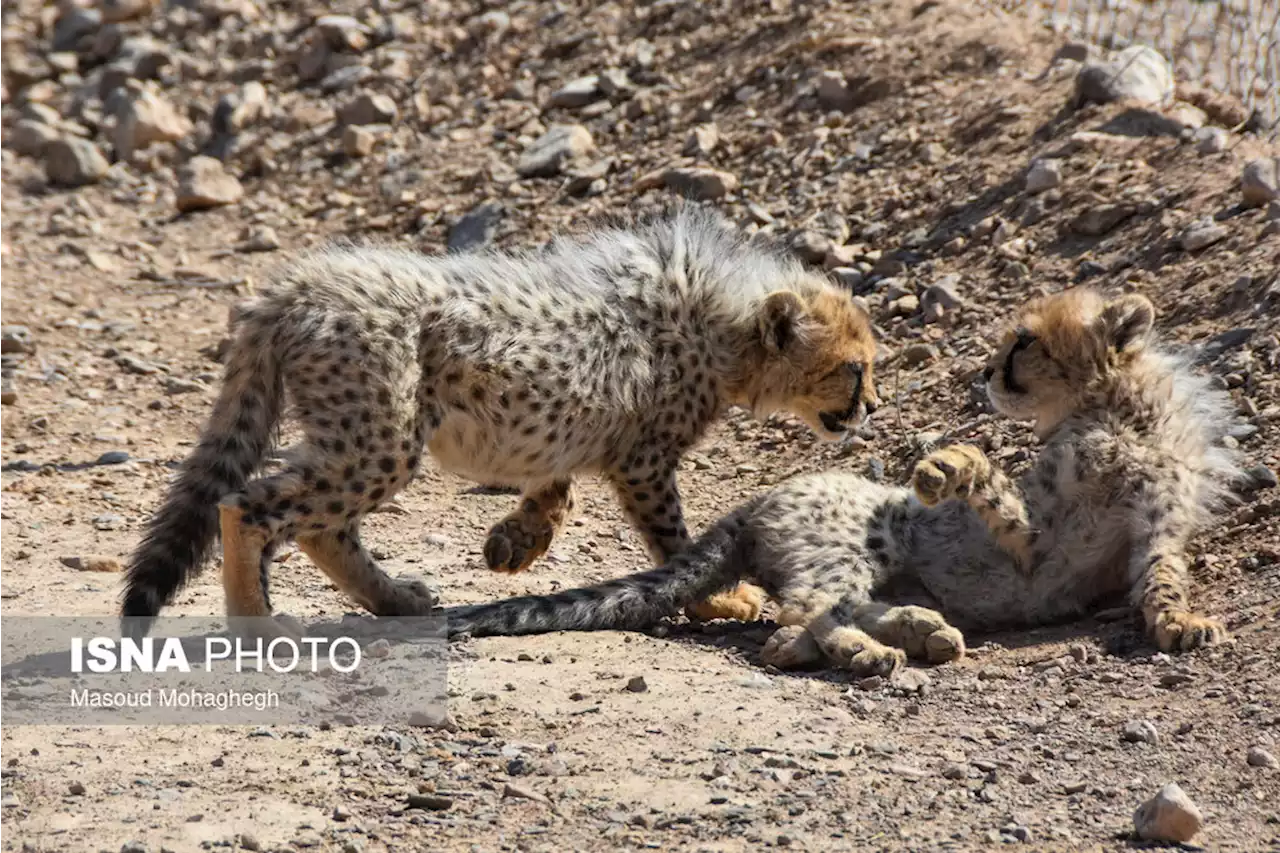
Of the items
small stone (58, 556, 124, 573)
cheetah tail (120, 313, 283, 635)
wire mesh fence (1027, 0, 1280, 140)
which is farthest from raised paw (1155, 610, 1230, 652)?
wire mesh fence (1027, 0, 1280, 140)

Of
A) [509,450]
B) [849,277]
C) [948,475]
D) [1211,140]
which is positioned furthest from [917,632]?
[1211,140]

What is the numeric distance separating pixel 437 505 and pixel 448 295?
198cm

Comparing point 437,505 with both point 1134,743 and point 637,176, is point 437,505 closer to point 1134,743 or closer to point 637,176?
point 637,176

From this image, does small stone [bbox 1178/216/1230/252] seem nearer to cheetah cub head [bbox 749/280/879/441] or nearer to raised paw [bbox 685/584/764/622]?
cheetah cub head [bbox 749/280/879/441]

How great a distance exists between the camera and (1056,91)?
940 centimetres

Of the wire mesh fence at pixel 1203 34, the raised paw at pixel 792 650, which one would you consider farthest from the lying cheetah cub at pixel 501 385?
the wire mesh fence at pixel 1203 34

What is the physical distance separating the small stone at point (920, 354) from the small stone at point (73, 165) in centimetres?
610

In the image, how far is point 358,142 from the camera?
11.5m

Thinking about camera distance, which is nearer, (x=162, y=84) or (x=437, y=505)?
(x=437, y=505)

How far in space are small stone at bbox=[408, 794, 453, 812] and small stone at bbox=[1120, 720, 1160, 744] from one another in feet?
6.20

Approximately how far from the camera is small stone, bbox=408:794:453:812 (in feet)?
14.5

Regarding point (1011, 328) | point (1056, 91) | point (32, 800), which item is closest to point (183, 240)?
point (1056, 91)

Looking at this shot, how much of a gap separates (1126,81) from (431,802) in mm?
6141

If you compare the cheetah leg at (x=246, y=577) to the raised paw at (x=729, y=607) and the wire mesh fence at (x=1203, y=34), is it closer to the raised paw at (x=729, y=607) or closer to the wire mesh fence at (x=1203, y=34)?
the raised paw at (x=729, y=607)
